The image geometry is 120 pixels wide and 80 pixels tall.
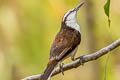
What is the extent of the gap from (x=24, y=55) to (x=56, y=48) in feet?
11.4

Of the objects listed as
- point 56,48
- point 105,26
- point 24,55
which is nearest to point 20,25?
point 24,55

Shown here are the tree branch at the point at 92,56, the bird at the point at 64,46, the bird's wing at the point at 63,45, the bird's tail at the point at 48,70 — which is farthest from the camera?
the bird's wing at the point at 63,45

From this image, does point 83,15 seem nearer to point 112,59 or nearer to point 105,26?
point 105,26

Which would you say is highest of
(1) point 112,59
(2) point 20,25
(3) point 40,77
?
(3) point 40,77

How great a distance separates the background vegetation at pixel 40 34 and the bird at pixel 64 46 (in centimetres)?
222

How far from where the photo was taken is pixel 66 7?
1100 centimetres

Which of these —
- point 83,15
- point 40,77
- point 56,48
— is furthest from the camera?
point 83,15

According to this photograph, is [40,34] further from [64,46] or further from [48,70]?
[48,70]

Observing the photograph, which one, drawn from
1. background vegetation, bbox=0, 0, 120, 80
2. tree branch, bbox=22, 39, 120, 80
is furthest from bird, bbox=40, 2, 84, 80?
background vegetation, bbox=0, 0, 120, 80

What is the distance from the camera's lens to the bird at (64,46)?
683cm

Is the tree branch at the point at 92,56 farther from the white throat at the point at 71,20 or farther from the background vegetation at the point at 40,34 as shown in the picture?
the background vegetation at the point at 40,34

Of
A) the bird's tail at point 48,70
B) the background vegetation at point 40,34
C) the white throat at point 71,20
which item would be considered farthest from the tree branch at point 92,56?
the background vegetation at point 40,34

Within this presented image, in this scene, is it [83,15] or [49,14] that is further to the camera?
[83,15]

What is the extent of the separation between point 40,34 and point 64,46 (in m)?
3.58
